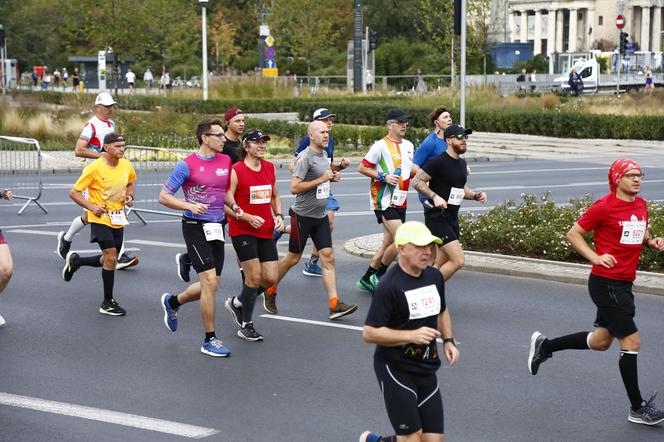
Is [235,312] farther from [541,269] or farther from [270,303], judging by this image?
[541,269]

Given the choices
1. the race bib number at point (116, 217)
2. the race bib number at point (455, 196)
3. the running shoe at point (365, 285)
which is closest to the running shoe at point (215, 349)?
the race bib number at point (116, 217)

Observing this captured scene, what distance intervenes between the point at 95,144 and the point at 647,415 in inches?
333

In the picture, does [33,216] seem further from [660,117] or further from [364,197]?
[660,117]

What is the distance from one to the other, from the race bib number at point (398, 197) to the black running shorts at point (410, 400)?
17.8 feet

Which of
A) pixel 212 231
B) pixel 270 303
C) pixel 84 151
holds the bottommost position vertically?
pixel 270 303

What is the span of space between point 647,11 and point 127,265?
12214 cm

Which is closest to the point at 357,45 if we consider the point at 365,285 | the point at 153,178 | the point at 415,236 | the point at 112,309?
the point at 153,178

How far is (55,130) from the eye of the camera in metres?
33.2

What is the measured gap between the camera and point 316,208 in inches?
431

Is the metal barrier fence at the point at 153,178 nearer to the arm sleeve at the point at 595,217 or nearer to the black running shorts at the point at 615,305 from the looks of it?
the arm sleeve at the point at 595,217

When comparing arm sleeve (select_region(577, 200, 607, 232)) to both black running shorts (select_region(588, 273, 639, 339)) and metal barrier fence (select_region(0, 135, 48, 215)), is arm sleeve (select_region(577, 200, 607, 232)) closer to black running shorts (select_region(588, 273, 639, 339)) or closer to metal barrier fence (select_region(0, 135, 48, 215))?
black running shorts (select_region(588, 273, 639, 339))

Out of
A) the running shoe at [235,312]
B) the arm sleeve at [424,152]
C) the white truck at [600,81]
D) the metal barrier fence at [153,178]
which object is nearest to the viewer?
the running shoe at [235,312]

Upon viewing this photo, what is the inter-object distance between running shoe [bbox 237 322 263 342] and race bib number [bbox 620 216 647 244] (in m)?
3.53

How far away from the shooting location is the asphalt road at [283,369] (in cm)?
759
